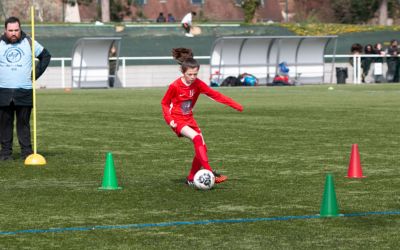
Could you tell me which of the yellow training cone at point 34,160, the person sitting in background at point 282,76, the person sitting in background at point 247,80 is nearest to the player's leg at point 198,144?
the yellow training cone at point 34,160

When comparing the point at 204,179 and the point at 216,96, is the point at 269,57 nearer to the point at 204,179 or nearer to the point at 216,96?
the point at 216,96

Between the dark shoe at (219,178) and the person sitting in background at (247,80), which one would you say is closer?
the dark shoe at (219,178)

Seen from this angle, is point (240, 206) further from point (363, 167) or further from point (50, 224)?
point (363, 167)

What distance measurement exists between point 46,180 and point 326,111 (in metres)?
15.3

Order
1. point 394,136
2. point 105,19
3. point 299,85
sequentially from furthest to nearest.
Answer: point 105,19, point 299,85, point 394,136

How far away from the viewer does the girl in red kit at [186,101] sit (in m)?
13.5

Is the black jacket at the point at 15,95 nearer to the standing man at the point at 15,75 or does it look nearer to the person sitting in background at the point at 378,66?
the standing man at the point at 15,75

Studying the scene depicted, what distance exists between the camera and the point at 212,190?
42.3ft

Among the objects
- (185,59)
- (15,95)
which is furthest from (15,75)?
(185,59)

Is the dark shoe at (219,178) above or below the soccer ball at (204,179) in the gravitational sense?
below

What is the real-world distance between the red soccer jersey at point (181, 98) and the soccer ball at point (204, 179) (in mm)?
1121

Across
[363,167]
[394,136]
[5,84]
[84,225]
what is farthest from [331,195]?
→ [394,136]

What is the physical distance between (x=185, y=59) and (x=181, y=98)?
1.55 ft

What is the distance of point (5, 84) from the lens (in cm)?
1612
